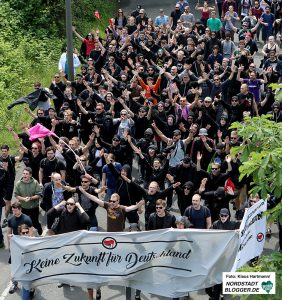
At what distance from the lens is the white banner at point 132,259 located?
11547mm

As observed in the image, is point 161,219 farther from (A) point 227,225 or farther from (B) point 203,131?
(B) point 203,131

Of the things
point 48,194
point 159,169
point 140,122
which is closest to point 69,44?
point 140,122

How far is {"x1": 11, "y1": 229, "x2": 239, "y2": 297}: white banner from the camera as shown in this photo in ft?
37.9

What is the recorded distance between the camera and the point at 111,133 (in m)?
16.8

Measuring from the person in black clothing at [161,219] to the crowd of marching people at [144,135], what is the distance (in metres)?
0.02

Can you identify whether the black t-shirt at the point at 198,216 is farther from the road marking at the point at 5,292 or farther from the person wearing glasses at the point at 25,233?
the road marking at the point at 5,292

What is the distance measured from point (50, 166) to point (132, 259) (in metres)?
4.00

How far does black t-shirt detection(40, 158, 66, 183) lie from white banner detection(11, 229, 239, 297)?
11.2 ft

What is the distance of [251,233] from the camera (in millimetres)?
11602

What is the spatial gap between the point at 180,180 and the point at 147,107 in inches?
128

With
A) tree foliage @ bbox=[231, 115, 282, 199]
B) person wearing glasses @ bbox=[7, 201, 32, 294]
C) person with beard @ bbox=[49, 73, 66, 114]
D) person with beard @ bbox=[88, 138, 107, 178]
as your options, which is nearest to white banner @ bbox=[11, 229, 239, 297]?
person wearing glasses @ bbox=[7, 201, 32, 294]

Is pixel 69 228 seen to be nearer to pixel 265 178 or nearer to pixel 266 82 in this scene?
pixel 265 178

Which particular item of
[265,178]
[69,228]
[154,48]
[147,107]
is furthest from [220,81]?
[265,178]

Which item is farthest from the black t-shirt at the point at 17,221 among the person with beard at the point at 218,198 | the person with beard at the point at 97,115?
the person with beard at the point at 97,115
